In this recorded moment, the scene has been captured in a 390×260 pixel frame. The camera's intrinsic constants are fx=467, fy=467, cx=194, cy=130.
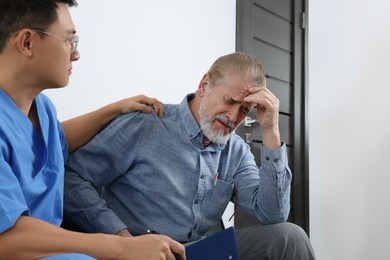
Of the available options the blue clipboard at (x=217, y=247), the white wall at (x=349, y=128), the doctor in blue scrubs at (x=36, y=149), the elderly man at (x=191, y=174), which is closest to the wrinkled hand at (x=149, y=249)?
the doctor in blue scrubs at (x=36, y=149)

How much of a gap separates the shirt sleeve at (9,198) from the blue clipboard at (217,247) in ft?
1.36

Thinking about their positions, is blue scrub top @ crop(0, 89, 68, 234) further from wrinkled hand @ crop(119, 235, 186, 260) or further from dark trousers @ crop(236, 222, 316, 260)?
dark trousers @ crop(236, 222, 316, 260)

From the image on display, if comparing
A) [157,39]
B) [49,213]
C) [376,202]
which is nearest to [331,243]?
[376,202]

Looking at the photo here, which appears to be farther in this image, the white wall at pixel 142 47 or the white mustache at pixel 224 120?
the white wall at pixel 142 47

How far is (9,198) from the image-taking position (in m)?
0.83

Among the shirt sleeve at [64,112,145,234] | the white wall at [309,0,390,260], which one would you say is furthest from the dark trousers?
the white wall at [309,0,390,260]

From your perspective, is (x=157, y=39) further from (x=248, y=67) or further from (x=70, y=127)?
(x=70, y=127)

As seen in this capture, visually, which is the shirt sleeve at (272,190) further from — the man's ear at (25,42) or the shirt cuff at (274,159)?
the man's ear at (25,42)

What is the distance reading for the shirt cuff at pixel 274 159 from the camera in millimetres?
1430

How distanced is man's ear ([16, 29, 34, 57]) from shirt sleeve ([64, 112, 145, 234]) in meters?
0.41

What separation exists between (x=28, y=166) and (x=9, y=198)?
0.15 m

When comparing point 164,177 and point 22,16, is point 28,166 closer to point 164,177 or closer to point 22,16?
point 22,16

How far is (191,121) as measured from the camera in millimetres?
1465

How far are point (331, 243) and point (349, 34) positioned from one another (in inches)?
54.8
